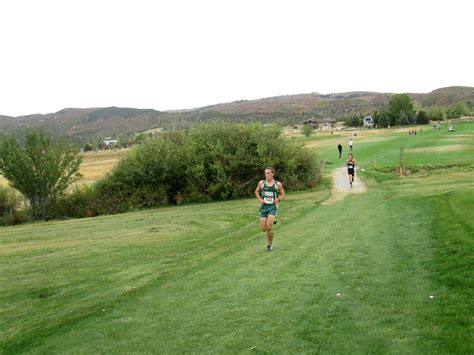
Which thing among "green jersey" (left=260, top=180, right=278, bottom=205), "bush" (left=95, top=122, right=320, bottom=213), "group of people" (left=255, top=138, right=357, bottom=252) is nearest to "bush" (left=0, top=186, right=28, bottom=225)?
"bush" (left=95, top=122, right=320, bottom=213)

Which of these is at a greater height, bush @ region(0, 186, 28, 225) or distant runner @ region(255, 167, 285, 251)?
distant runner @ region(255, 167, 285, 251)

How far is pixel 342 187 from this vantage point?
3484cm

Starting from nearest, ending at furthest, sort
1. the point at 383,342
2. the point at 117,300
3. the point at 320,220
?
the point at 383,342 < the point at 117,300 < the point at 320,220

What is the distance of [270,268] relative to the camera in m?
11.7

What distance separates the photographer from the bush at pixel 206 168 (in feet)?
123

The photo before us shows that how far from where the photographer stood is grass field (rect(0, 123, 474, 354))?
289 inches

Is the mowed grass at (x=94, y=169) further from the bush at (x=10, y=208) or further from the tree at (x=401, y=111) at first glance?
the tree at (x=401, y=111)

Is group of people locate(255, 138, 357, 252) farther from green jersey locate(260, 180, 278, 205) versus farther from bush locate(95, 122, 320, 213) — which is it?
bush locate(95, 122, 320, 213)

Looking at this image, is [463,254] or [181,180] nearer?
[463,254]

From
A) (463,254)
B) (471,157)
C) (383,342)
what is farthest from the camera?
(471,157)

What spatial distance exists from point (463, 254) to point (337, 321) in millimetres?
4871

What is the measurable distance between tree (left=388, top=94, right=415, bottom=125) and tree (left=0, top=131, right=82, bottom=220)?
12172cm

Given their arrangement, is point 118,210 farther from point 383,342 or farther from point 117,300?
point 383,342

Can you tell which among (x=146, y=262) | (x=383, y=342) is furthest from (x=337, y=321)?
(x=146, y=262)
